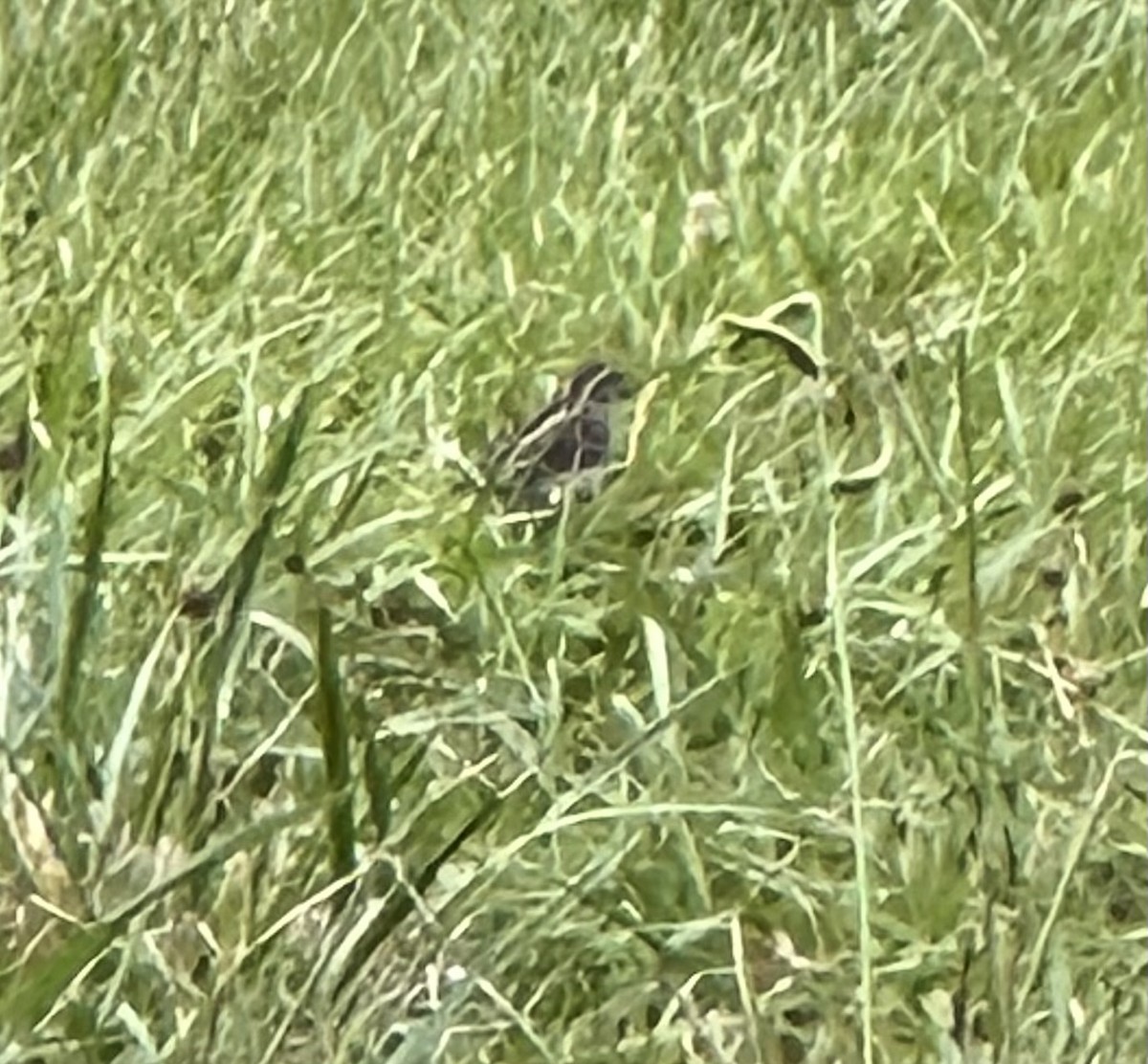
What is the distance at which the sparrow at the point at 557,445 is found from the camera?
41.2 inches

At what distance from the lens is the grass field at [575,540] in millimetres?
813

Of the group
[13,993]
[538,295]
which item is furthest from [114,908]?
[538,295]

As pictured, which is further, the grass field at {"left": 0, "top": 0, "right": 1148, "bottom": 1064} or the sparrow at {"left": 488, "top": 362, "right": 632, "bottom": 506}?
the sparrow at {"left": 488, "top": 362, "right": 632, "bottom": 506}

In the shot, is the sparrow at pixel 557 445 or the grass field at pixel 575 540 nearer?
the grass field at pixel 575 540

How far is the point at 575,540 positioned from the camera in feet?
3.31

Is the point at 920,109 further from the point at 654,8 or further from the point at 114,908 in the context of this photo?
the point at 114,908

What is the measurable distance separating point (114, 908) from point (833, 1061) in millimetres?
249

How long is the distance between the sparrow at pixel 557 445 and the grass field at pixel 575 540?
0.02 meters

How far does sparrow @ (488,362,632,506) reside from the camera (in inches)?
41.2

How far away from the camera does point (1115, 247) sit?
1208 mm

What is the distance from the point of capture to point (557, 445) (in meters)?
1.05

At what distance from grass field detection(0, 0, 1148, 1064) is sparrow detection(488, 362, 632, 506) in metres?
0.02

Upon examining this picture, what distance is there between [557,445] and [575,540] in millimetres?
60

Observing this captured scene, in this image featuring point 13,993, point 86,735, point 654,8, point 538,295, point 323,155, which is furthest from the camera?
point 654,8
